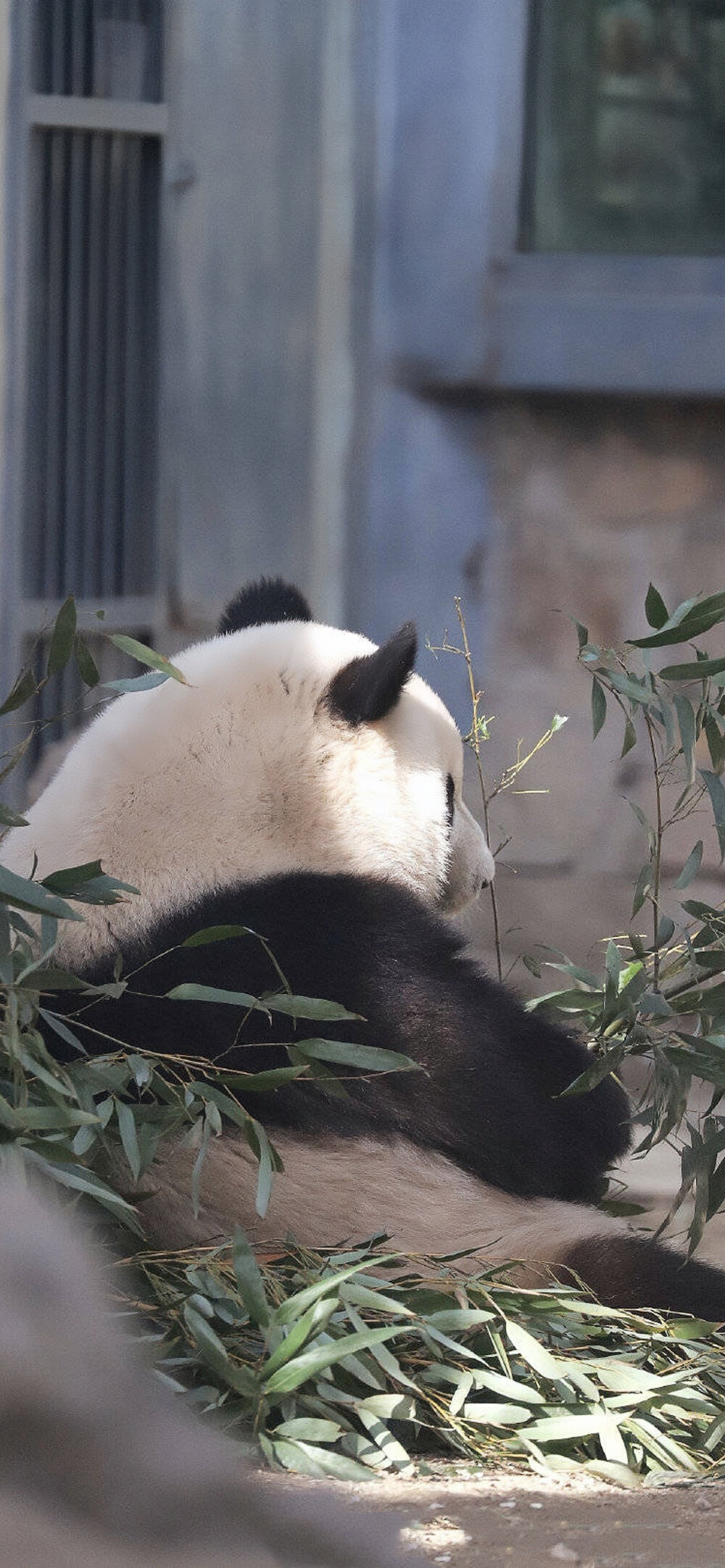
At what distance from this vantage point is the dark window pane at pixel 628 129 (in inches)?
127

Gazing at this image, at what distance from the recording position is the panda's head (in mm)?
1700

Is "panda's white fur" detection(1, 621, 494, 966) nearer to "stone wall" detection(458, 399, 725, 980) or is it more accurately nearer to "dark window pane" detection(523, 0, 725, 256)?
"stone wall" detection(458, 399, 725, 980)

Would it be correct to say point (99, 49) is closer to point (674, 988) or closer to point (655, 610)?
point (655, 610)

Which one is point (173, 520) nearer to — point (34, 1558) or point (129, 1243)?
point (129, 1243)

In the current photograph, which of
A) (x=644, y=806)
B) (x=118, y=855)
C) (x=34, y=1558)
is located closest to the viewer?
(x=34, y=1558)

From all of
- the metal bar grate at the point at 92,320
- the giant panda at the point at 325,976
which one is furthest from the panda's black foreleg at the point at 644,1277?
the metal bar grate at the point at 92,320

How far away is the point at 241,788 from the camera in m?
1.76

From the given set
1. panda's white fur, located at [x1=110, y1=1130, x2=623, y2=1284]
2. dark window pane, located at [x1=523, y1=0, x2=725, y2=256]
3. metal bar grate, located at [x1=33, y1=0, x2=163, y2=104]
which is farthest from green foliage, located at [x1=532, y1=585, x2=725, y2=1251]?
metal bar grate, located at [x1=33, y1=0, x2=163, y2=104]

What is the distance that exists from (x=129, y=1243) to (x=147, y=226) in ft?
8.33

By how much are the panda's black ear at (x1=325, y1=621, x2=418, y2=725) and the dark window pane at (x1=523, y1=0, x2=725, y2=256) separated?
5.70ft

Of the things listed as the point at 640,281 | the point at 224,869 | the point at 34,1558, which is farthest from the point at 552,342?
the point at 34,1558

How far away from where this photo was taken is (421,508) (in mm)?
3262

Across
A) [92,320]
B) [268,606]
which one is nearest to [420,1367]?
[268,606]

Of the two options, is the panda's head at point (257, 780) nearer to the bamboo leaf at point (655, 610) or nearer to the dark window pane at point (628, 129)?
the bamboo leaf at point (655, 610)
